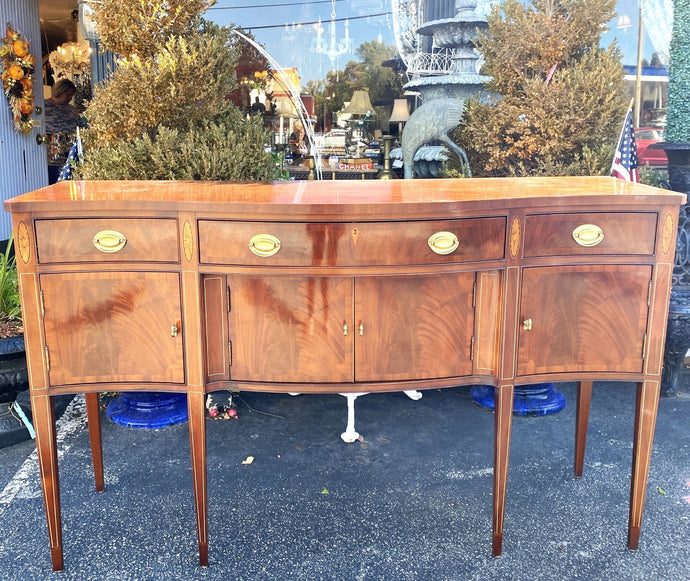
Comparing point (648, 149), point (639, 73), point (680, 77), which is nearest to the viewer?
point (680, 77)

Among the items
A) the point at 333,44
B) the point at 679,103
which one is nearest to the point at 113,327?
the point at 679,103

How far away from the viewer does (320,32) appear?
7020mm

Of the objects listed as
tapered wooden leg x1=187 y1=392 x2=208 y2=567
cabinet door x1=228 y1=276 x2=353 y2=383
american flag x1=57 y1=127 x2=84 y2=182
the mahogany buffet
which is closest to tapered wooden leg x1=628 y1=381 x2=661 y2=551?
the mahogany buffet

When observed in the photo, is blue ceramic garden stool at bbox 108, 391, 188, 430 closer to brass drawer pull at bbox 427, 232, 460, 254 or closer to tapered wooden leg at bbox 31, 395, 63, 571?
tapered wooden leg at bbox 31, 395, 63, 571

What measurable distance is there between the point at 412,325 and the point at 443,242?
28 cm

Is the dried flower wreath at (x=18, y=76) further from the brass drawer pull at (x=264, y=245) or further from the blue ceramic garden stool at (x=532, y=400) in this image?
the brass drawer pull at (x=264, y=245)

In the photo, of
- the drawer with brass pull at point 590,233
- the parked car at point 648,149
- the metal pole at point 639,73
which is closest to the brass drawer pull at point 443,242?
the drawer with brass pull at point 590,233

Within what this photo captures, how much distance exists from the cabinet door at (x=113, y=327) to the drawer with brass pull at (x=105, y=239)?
2.3 inches

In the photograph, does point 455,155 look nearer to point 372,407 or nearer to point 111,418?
point 372,407

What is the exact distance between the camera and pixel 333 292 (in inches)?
80.3

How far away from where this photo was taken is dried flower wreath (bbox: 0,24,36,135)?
21.9 feet

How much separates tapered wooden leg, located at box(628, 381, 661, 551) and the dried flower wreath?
21.9 feet

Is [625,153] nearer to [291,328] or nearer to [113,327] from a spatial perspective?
[291,328]

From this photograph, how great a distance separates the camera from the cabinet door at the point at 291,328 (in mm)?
2041
